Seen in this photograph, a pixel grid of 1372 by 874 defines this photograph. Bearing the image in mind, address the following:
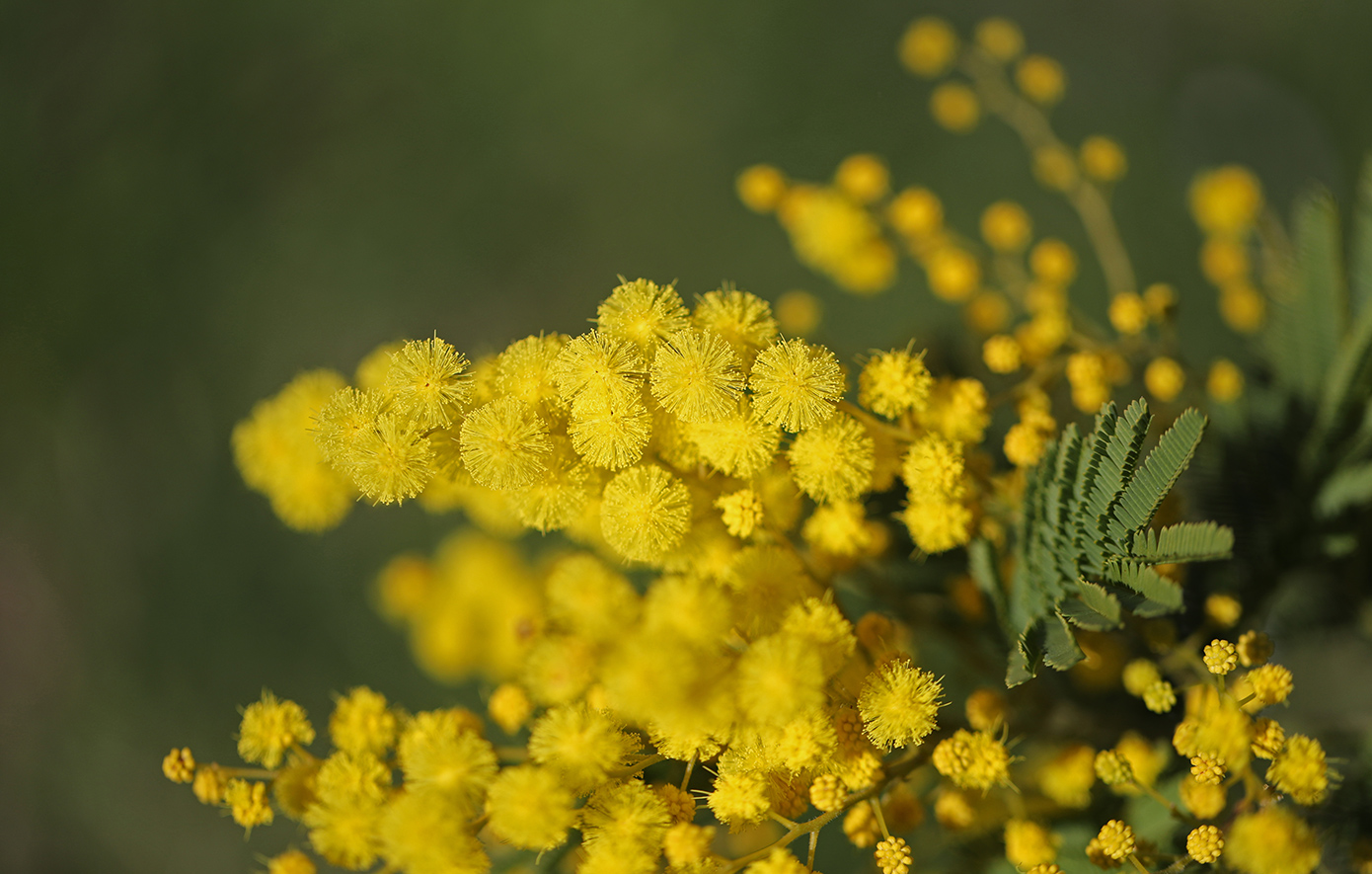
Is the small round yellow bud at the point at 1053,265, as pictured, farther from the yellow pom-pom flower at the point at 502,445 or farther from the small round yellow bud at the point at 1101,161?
the yellow pom-pom flower at the point at 502,445

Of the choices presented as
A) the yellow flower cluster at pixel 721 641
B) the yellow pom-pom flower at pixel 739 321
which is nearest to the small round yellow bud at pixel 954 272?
the yellow flower cluster at pixel 721 641

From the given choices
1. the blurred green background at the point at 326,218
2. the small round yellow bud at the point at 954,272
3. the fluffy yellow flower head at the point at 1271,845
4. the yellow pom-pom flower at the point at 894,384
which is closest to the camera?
the fluffy yellow flower head at the point at 1271,845

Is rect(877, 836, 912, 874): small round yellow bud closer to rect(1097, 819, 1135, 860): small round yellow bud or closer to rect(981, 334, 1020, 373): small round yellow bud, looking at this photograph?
rect(1097, 819, 1135, 860): small round yellow bud

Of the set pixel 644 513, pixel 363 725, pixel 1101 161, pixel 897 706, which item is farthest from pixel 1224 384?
pixel 363 725

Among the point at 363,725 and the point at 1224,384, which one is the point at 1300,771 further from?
the point at 363,725

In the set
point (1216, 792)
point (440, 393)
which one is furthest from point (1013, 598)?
point (440, 393)

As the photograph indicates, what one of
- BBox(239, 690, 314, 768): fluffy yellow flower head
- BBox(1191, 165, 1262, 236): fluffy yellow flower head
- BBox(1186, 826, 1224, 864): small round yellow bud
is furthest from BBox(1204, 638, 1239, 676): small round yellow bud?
BBox(239, 690, 314, 768): fluffy yellow flower head
